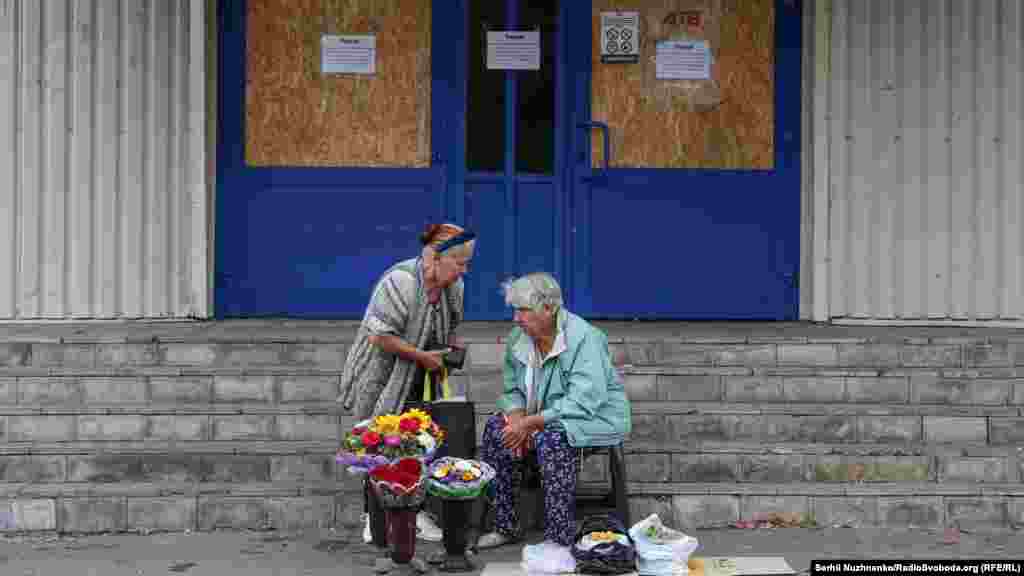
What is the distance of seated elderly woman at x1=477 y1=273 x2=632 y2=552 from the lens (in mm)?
7121

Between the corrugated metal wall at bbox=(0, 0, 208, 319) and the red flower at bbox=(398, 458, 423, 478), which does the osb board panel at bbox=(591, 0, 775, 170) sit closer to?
the corrugated metal wall at bbox=(0, 0, 208, 319)

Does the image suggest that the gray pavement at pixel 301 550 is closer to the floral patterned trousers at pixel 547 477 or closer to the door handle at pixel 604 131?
the floral patterned trousers at pixel 547 477

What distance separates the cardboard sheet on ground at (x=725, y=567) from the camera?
6.76 m

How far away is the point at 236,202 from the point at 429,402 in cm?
355

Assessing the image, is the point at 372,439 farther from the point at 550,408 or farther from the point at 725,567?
the point at 725,567

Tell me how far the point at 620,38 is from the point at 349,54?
1.86 meters

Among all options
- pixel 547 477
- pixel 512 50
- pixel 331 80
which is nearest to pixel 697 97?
pixel 512 50

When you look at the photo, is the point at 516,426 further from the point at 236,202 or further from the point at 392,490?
the point at 236,202

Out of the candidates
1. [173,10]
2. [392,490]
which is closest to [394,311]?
[392,490]

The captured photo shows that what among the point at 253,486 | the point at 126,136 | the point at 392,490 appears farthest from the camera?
the point at 126,136

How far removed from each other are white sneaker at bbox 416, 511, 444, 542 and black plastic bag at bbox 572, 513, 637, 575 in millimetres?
855

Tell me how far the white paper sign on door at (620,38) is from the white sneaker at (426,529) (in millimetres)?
4052

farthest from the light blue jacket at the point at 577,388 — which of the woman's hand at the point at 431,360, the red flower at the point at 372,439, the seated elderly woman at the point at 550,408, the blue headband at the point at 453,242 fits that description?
the red flower at the point at 372,439

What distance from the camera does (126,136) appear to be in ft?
32.8
